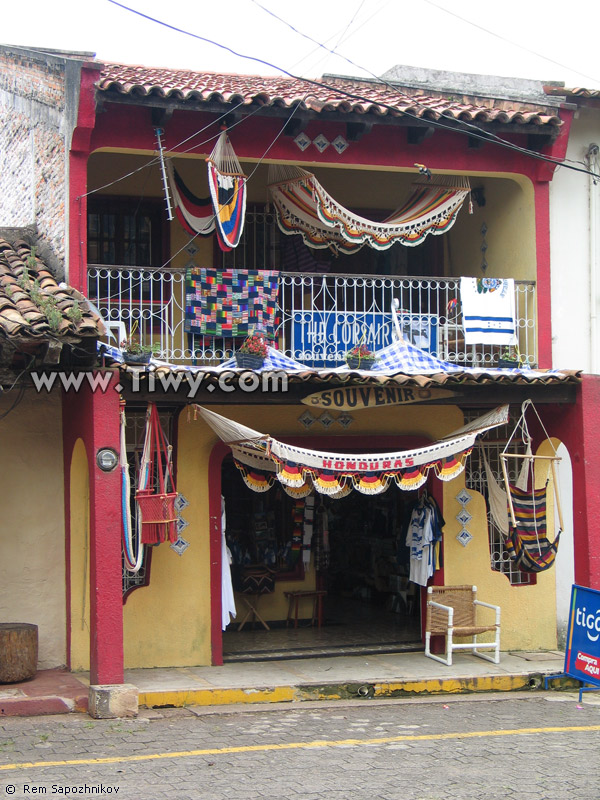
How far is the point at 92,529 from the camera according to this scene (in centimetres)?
956

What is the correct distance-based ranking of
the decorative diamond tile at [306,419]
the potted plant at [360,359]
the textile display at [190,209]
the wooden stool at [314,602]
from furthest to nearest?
1. the wooden stool at [314,602]
2. the decorative diamond tile at [306,419]
3. the textile display at [190,209]
4. the potted plant at [360,359]

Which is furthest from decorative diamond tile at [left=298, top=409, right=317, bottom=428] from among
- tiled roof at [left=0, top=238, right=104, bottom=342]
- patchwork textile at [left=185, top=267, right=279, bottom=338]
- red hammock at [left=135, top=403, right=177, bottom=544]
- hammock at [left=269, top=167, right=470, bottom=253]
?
tiled roof at [left=0, top=238, right=104, bottom=342]

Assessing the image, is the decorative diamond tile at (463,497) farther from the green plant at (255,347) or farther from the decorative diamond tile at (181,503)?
the green plant at (255,347)

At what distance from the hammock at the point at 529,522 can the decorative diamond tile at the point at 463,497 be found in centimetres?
111

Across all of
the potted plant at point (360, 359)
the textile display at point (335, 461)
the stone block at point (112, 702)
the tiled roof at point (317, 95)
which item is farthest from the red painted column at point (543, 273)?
the stone block at point (112, 702)

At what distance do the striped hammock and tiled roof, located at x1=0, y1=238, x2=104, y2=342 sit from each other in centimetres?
504

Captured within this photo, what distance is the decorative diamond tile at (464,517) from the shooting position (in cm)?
1242

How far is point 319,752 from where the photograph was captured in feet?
26.8

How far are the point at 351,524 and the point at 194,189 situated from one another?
19.6 ft

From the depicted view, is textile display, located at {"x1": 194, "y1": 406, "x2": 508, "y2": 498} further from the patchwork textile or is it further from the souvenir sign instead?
the patchwork textile

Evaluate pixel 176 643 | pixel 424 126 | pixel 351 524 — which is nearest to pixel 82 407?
pixel 176 643

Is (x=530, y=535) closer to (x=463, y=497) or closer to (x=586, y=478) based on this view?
(x=586, y=478)

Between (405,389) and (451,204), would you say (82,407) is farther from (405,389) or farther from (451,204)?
(451,204)

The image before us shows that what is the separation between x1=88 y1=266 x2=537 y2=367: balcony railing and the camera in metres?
11.2
